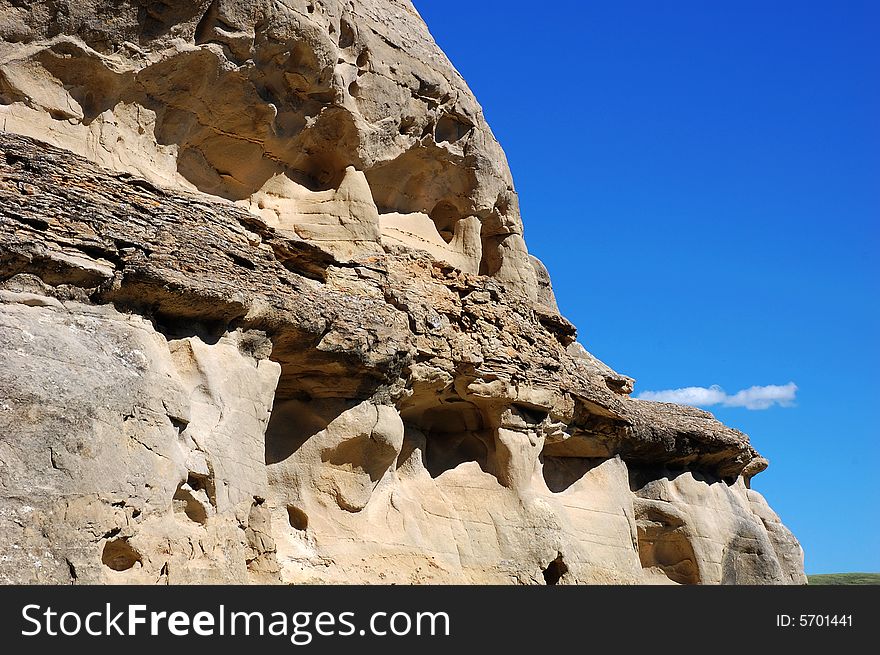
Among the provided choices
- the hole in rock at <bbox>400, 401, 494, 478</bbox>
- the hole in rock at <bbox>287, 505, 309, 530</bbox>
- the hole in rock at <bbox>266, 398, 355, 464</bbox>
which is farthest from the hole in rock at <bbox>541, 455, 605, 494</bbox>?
the hole in rock at <bbox>287, 505, 309, 530</bbox>

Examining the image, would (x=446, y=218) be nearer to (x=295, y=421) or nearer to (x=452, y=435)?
(x=452, y=435)

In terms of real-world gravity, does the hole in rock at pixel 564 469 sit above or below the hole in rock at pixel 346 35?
below

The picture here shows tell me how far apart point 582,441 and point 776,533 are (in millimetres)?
5706

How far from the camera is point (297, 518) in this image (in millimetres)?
12469

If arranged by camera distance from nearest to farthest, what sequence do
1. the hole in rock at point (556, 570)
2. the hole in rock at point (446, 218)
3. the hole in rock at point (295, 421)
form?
the hole in rock at point (295, 421) < the hole in rock at point (556, 570) < the hole in rock at point (446, 218)

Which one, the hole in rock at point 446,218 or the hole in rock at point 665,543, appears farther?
the hole in rock at point 446,218

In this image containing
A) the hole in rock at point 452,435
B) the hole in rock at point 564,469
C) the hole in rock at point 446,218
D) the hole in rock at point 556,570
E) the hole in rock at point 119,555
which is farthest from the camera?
the hole in rock at point 446,218

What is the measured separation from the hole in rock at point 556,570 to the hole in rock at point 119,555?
6.79 meters

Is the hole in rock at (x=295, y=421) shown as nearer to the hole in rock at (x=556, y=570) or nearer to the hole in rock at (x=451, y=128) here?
the hole in rock at (x=556, y=570)

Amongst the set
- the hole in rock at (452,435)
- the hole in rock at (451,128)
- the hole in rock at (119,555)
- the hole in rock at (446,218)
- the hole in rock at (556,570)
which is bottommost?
the hole in rock at (119,555)

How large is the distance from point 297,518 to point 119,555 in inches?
142

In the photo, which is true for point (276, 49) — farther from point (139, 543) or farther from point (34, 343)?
point (139, 543)

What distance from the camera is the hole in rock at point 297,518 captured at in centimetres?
1244

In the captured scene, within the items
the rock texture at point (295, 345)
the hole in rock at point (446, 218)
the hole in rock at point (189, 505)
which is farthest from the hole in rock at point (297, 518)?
the hole in rock at point (446, 218)
